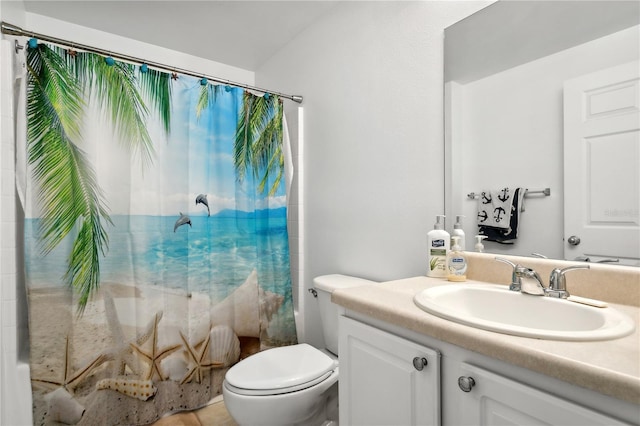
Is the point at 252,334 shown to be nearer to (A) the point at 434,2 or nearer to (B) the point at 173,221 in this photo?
(B) the point at 173,221

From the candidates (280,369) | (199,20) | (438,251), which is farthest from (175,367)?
(199,20)

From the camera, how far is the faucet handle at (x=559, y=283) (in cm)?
93

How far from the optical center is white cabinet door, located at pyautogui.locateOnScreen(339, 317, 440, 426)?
2.67 feet

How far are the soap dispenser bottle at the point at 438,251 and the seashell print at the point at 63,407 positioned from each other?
68.6 inches

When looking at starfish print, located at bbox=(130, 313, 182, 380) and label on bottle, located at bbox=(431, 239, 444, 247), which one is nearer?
label on bottle, located at bbox=(431, 239, 444, 247)

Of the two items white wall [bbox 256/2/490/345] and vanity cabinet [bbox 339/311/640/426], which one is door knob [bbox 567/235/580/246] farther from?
vanity cabinet [bbox 339/311/640/426]

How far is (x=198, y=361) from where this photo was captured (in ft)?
6.26

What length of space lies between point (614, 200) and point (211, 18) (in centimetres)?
216

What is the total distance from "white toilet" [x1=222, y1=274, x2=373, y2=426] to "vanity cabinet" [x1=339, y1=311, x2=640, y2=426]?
0.71 feet

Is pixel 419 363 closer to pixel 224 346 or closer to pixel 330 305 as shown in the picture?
pixel 330 305

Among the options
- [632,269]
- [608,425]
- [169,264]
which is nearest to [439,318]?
[608,425]

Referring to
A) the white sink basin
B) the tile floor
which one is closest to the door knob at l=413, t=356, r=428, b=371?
the white sink basin

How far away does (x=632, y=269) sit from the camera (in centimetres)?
92

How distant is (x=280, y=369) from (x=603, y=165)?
1.39 meters
